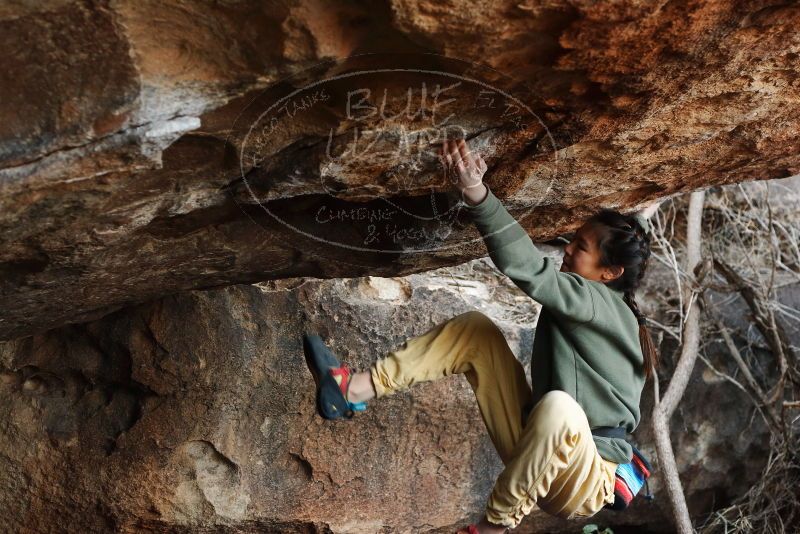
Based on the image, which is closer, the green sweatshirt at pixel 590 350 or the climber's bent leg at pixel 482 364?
the green sweatshirt at pixel 590 350

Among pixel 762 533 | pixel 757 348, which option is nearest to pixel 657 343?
pixel 757 348

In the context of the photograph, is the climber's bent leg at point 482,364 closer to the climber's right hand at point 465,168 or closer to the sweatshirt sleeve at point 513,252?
the sweatshirt sleeve at point 513,252

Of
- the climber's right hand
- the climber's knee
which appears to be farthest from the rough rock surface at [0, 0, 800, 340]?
the climber's knee

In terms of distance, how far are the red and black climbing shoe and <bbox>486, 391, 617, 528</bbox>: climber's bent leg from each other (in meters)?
0.44

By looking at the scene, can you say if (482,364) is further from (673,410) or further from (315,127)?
(673,410)

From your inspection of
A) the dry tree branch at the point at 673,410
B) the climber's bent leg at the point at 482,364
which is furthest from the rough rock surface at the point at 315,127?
the dry tree branch at the point at 673,410

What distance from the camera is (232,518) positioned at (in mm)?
3113

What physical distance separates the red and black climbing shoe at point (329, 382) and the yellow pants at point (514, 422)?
0.09 meters

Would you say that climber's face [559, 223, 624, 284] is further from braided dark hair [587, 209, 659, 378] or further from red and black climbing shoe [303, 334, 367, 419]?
red and black climbing shoe [303, 334, 367, 419]

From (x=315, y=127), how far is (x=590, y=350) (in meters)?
0.98

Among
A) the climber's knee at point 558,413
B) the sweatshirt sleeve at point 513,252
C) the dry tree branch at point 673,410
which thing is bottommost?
the dry tree branch at point 673,410

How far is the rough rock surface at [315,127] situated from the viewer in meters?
1.67

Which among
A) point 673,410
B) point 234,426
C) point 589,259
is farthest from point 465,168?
point 673,410

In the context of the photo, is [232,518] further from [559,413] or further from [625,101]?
[625,101]
